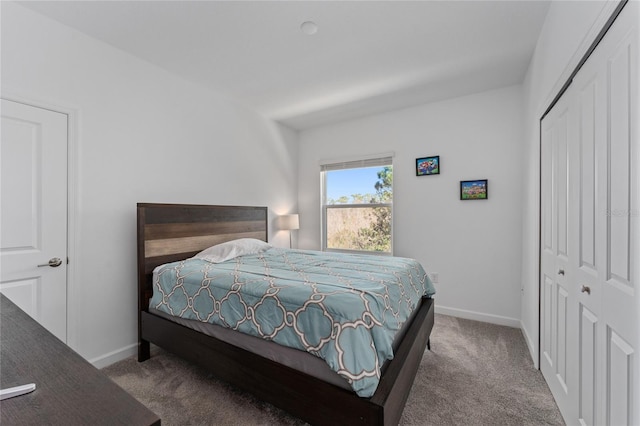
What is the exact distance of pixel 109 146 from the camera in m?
2.38

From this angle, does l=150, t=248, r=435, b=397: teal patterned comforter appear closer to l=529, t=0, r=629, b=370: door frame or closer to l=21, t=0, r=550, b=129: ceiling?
l=529, t=0, r=629, b=370: door frame

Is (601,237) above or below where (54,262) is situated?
above

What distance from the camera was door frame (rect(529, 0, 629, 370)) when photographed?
1144mm

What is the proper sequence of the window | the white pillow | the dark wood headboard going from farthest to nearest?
the window < the white pillow < the dark wood headboard

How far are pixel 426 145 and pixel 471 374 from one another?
2.54 metres

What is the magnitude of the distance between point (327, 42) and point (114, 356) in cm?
319

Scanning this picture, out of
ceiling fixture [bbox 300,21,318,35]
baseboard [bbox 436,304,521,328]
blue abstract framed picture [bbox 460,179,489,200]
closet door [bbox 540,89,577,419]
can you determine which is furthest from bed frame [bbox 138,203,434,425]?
ceiling fixture [bbox 300,21,318,35]

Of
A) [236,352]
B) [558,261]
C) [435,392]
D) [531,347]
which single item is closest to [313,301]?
[236,352]

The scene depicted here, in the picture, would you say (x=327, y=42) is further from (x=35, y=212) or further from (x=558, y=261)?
(x=35, y=212)

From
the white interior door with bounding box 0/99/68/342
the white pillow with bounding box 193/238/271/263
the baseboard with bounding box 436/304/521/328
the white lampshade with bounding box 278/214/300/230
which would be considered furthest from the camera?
the white lampshade with bounding box 278/214/300/230

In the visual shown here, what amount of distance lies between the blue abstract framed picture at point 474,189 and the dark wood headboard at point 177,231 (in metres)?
2.64

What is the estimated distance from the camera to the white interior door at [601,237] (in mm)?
1016

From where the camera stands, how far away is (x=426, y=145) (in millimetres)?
3594

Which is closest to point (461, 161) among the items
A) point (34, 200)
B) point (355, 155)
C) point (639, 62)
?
point (355, 155)
